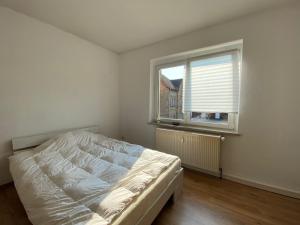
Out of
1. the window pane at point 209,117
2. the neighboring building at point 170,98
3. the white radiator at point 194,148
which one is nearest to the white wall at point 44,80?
the neighboring building at point 170,98

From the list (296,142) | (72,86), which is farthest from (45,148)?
(296,142)

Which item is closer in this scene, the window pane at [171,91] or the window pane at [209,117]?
the window pane at [209,117]

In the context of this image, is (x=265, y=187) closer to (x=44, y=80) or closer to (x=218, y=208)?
(x=218, y=208)

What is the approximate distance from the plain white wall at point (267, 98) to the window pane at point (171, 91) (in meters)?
0.69

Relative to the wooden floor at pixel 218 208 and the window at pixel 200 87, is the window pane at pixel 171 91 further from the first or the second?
the wooden floor at pixel 218 208

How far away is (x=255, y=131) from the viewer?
218cm

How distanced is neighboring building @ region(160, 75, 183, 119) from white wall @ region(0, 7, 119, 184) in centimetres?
134

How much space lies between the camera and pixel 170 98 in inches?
125

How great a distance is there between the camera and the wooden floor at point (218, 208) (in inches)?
61.8

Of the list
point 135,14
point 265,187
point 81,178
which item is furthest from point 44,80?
point 265,187

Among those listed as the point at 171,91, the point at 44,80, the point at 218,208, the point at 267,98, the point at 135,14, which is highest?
the point at 135,14

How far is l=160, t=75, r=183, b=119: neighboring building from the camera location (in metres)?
3.05

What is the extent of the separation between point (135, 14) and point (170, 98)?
5.35 ft

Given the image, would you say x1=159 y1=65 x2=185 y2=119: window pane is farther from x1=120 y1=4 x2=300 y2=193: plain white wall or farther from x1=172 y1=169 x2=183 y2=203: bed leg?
x1=172 y1=169 x2=183 y2=203: bed leg
